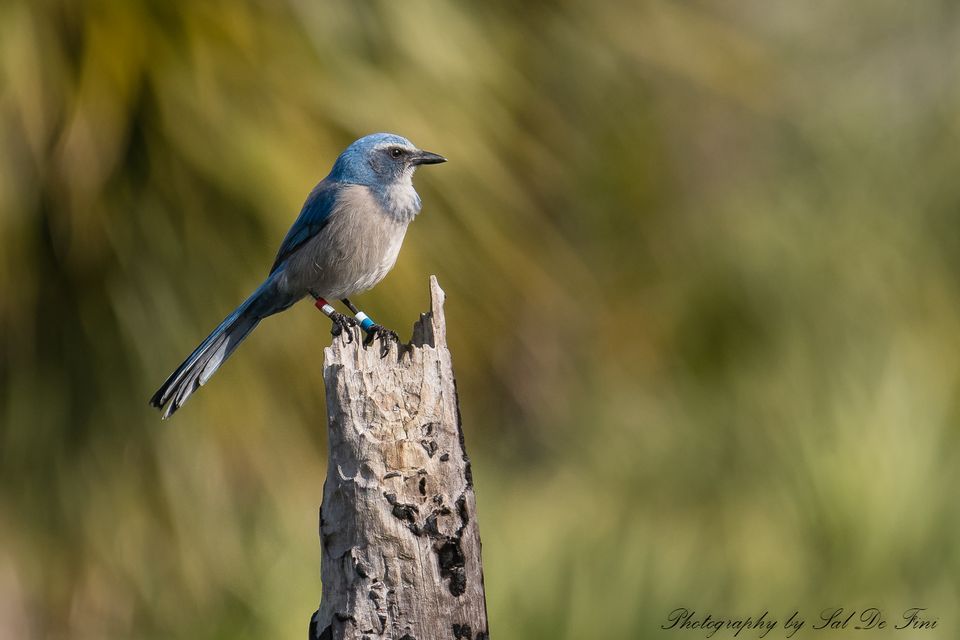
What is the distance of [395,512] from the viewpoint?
278cm

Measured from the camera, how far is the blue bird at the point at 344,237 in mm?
4258

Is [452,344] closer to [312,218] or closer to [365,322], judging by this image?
[312,218]

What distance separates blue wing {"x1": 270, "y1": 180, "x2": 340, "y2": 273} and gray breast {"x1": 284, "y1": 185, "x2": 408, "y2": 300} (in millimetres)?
37

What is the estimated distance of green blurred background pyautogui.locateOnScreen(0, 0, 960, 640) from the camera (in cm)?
480

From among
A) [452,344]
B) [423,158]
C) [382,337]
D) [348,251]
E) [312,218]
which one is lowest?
[452,344]

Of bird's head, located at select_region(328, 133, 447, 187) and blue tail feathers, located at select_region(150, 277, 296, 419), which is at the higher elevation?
bird's head, located at select_region(328, 133, 447, 187)

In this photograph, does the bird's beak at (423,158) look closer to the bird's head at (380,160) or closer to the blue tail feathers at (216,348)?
the bird's head at (380,160)

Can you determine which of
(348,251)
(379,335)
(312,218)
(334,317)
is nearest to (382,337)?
(379,335)

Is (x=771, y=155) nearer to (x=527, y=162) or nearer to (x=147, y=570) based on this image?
(x=527, y=162)

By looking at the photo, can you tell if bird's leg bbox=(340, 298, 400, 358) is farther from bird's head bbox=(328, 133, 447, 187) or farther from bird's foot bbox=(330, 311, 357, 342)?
bird's head bbox=(328, 133, 447, 187)

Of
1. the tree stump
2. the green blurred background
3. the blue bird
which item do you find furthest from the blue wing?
the tree stump

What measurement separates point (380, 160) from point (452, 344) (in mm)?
1649

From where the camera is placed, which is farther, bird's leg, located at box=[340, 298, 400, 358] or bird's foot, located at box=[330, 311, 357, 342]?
bird's foot, located at box=[330, 311, 357, 342]

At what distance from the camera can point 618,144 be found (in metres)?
7.31
